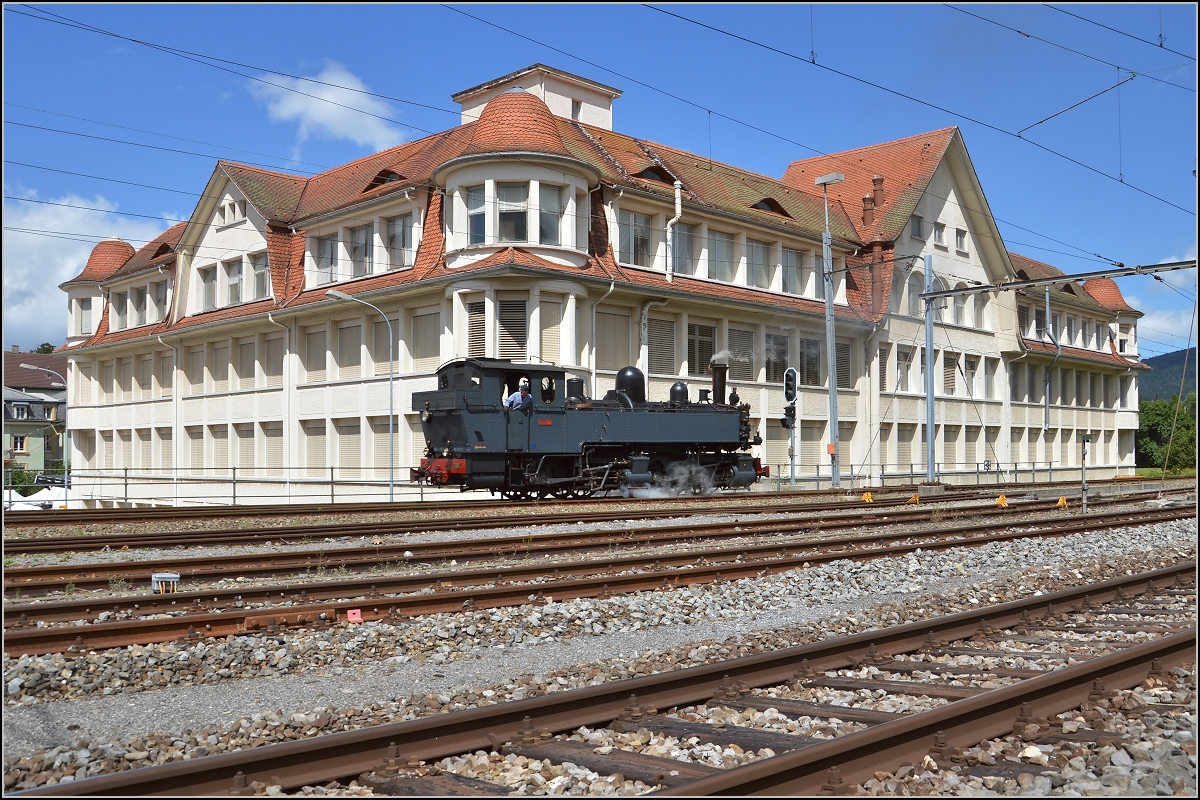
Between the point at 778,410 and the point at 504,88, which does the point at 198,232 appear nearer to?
the point at 504,88

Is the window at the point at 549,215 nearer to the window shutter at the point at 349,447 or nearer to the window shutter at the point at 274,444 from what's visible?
the window shutter at the point at 349,447

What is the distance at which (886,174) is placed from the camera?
4494cm

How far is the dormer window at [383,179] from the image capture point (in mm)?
34156

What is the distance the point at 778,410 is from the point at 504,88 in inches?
584

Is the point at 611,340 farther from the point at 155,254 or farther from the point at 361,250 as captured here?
the point at 155,254

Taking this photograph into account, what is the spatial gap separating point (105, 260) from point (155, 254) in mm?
5718

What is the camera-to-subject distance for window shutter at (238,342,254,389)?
1499 inches

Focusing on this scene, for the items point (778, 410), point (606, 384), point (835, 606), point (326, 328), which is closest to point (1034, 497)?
point (778, 410)

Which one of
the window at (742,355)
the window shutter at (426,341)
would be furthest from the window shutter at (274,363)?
the window at (742,355)

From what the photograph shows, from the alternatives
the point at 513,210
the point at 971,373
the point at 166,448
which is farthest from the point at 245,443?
the point at 971,373

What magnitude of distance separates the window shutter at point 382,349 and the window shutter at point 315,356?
112 inches

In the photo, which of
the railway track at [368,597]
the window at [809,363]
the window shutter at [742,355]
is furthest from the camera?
the window at [809,363]

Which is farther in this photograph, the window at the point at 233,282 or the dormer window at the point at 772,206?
the window at the point at 233,282

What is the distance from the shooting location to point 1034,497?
2806 centimetres
